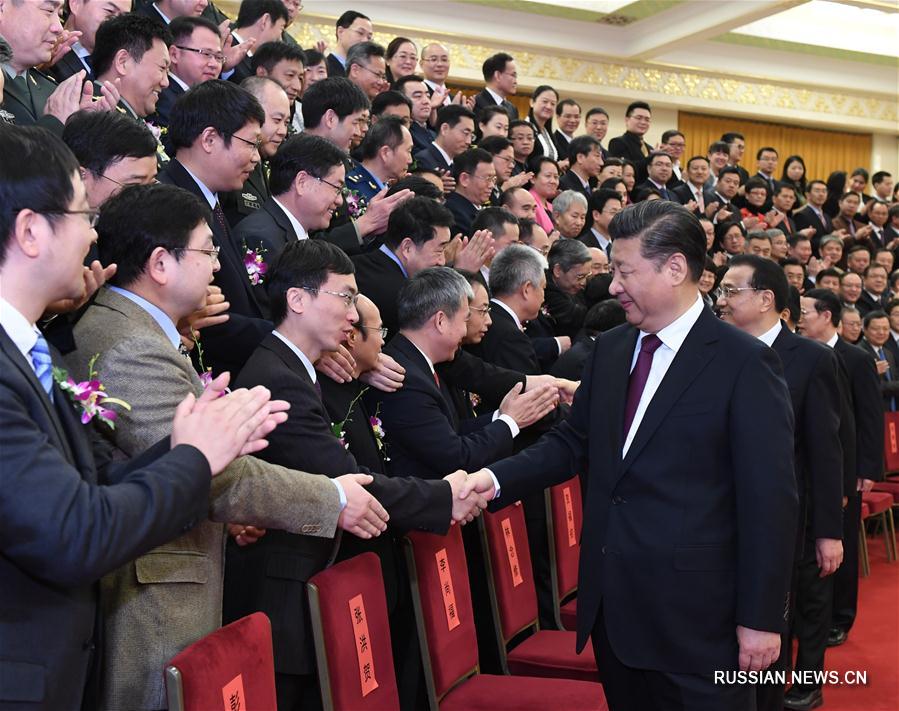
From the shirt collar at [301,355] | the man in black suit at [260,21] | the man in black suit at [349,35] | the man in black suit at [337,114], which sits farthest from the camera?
the man in black suit at [349,35]

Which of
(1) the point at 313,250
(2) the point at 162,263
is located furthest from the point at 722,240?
(2) the point at 162,263

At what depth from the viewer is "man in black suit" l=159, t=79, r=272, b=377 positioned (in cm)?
284

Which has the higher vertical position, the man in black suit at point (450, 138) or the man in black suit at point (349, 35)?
the man in black suit at point (349, 35)

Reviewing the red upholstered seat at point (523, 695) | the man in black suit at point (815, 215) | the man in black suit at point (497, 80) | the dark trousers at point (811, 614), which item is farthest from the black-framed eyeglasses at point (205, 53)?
the man in black suit at point (815, 215)

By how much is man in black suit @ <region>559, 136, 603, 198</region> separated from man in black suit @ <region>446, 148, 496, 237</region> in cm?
254

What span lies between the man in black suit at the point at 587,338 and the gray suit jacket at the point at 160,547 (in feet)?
7.11

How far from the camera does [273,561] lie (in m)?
2.19

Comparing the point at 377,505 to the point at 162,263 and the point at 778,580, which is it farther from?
the point at 778,580

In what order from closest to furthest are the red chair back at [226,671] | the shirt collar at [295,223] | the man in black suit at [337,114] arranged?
1. the red chair back at [226,671]
2. the shirt collar at [295,223]
3. the man in black suit at [337,114]

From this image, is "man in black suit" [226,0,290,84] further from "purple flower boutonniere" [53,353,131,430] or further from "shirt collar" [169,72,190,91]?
"purple flower boutonniere" [53,353,131,430]

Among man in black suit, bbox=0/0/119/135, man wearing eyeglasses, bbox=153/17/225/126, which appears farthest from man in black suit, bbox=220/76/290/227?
man in black suit, bbox=0/0/119/135

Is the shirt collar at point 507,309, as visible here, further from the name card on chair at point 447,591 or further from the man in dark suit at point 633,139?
the man in dark suit at point 633,139

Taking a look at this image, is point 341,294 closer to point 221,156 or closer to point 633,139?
point 221,156

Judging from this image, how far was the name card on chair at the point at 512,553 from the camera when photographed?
9.62 feet
